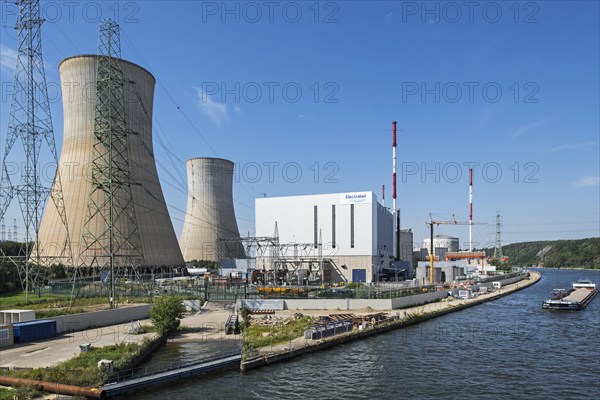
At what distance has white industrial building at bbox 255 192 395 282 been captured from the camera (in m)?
68.2

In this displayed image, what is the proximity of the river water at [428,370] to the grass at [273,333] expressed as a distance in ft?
7.13

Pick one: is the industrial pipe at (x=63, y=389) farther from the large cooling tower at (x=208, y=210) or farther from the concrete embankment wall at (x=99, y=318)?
the large cooling tower at (x=208, y=210)

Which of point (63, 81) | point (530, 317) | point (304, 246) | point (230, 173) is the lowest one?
point (530, 317)

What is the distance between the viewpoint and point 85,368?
18.3 m

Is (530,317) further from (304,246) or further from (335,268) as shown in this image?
(304,246)

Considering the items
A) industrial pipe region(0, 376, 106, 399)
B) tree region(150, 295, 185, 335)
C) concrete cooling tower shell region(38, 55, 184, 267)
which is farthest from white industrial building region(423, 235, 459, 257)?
industrial pipe region(0, 376, 106, 399)

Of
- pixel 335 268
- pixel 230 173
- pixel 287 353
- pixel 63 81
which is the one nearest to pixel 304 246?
pixel 335 268

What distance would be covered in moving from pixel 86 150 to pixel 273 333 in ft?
101

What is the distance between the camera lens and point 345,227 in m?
69.8

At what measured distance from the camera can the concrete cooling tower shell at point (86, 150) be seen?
153 feet

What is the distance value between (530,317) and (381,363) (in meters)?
24.6

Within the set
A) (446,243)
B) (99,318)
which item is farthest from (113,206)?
(446,243)

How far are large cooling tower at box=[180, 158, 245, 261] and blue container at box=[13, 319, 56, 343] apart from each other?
4713 cm

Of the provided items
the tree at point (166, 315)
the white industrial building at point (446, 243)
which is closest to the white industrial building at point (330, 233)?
the tree at point (166, 315)
